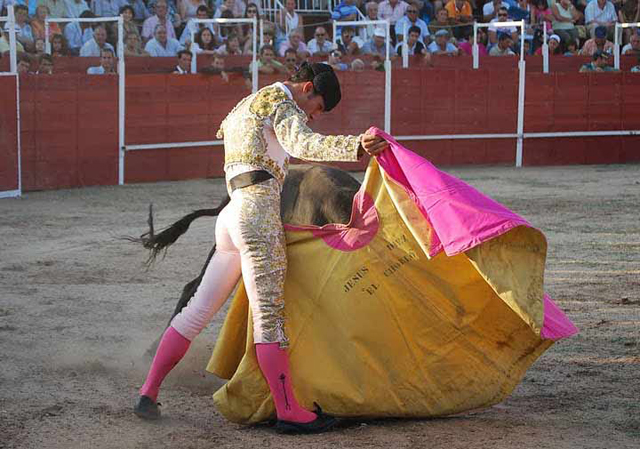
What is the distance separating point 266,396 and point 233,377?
4.2 inches

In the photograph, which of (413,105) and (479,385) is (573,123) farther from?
(479,385)

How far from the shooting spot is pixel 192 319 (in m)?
3.10

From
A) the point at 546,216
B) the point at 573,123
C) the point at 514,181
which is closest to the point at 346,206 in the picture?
the point at 546,216

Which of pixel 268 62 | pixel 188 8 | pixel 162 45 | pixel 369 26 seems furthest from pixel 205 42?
pixel 369 26

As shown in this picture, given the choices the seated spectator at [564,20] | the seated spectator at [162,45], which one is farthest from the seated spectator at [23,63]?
the seated spectator at [564,20]

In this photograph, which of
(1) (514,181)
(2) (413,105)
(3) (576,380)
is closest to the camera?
(3) (576,380)

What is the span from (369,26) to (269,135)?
30.2 ft

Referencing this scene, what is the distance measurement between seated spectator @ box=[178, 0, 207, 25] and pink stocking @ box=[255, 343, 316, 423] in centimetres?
829

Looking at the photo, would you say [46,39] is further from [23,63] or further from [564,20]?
[564,20]

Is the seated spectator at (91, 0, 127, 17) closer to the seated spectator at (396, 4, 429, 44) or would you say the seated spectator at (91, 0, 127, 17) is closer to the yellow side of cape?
the seated spectator at (396, 4, 429, 44)

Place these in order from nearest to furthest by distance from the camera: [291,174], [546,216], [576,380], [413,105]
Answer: [576,380], [291,174], [546,216], [413,105]

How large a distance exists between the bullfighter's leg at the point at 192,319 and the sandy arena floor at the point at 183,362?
9 centimetres

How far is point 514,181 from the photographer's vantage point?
33.1ft

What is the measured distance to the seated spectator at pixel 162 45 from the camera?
10391 millimetres
